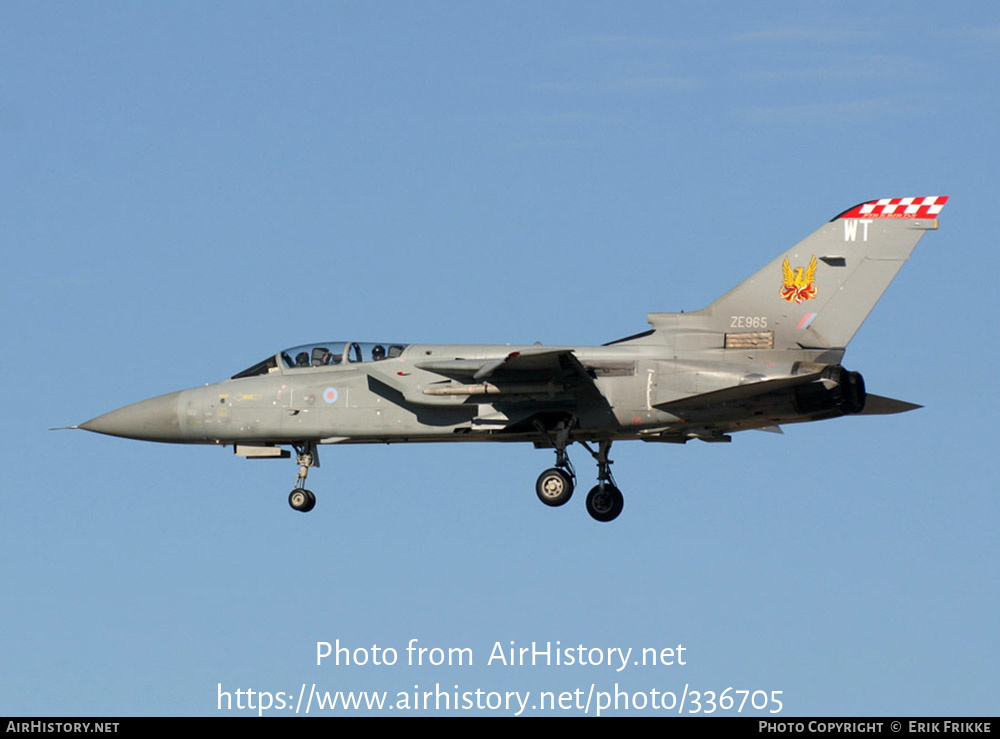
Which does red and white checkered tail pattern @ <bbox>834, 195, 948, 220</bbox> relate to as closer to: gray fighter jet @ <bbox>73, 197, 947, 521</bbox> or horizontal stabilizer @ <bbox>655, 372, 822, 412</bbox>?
gray fighter jet @ <bbox>73, 197, 947, 521</bbox>

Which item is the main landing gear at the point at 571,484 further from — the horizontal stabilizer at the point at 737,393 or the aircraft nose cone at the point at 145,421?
the aircraft nose cone at the point at 145,421

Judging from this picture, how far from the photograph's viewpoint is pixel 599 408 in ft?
96.1

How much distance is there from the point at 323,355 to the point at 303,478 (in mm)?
2173

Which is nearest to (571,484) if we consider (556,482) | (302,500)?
(556,482)

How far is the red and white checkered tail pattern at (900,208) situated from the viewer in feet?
94.4

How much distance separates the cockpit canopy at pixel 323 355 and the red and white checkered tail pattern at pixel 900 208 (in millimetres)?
7846

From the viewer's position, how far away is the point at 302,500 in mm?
31375

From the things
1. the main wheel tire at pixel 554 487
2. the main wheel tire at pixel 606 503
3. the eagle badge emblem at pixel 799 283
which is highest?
the eagle badge emblem at pixel 799 283

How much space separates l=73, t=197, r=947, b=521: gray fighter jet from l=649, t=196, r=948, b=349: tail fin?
16 mm

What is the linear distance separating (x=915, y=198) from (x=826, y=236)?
1509 millimetres

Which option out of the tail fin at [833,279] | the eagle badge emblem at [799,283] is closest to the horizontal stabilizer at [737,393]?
the tail fin at [833,279]

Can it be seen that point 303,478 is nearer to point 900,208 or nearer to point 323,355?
point 323,355
